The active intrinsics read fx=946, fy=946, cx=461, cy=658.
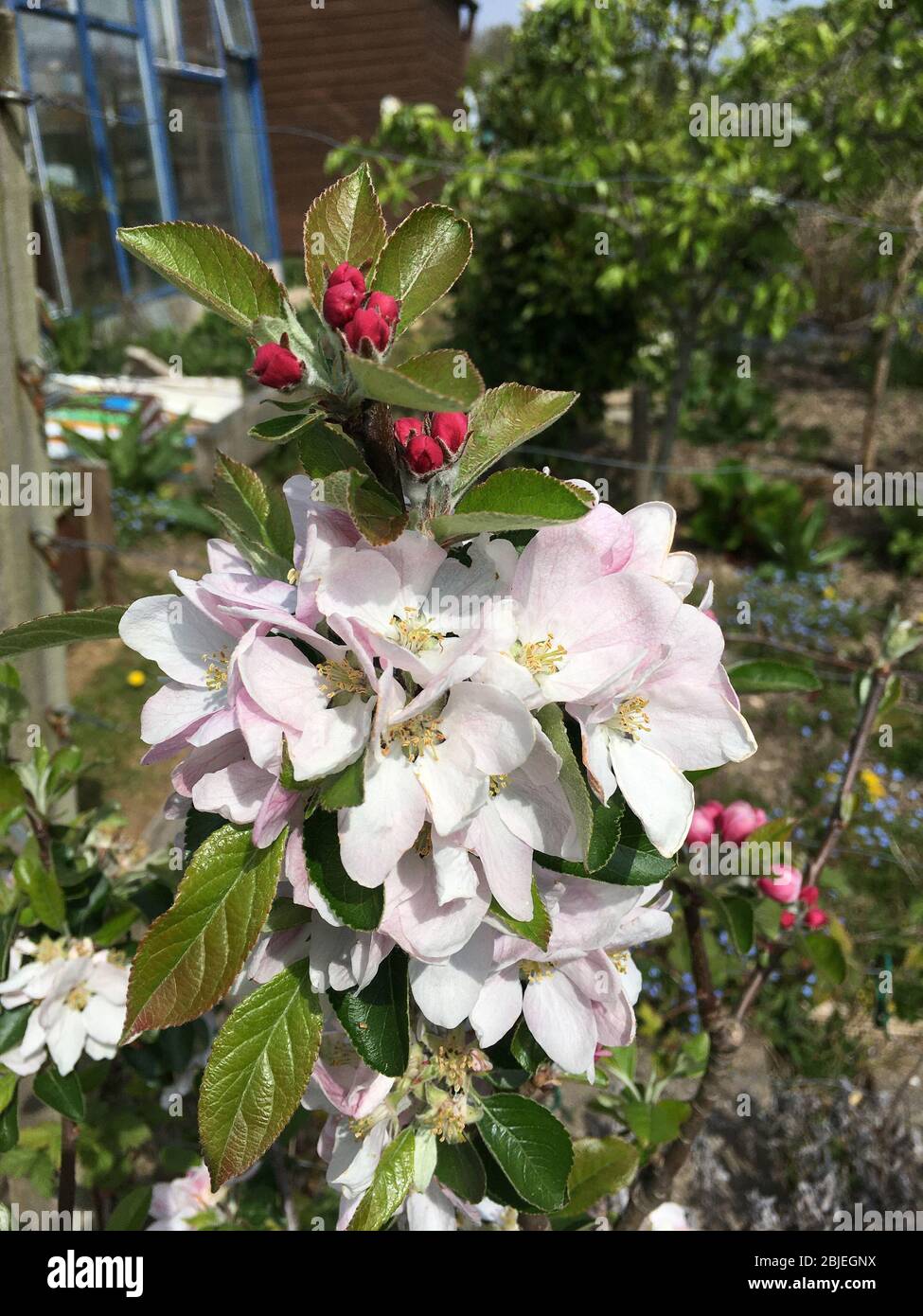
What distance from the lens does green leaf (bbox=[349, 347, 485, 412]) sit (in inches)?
23.2

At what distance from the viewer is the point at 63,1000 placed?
1.22 meters

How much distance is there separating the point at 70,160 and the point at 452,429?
26.1ft

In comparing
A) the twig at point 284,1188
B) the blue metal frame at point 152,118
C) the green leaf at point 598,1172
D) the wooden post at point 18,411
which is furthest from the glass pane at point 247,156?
the green leaf at point 598,1172

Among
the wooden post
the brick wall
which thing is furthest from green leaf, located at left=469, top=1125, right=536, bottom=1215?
the brick wall

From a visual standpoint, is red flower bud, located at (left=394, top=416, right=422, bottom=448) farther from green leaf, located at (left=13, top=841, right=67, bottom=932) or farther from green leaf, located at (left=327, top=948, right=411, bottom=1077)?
green leaf, located at (left=13, top=841, right=67, bottom=932)

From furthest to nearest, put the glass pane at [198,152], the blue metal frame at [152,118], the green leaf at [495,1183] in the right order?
the glass pane at [198,152] → the blue metal frame at [152,118] → the green leaf at [495,1183]

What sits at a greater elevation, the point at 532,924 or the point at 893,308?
the point at 893,308

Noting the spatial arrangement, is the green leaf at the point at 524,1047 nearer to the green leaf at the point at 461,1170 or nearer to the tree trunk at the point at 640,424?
the green leaf at the point at 461,1170

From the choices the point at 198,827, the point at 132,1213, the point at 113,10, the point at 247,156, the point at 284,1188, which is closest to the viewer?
the point at 198,827

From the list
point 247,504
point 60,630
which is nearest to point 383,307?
point 247,504

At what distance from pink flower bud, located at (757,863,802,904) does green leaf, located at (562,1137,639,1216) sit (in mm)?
375

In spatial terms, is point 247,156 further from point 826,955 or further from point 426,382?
→ point 426,382

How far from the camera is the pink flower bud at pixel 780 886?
1.26 m

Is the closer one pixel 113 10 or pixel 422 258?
pixel 422 258
